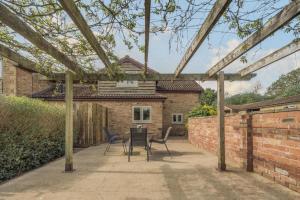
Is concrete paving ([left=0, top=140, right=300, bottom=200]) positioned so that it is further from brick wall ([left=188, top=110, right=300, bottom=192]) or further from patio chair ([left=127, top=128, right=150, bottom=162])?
patio chair ([left=127, top=128, right=150, bottom=162])

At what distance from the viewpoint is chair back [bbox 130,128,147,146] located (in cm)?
919

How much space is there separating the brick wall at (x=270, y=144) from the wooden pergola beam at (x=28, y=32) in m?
4.00

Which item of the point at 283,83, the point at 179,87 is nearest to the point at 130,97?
the point at 179,87

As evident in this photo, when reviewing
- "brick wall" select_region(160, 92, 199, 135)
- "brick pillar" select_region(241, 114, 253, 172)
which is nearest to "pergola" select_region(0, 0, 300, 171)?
"brick pillar" select_region(241, 114, 253, 172)

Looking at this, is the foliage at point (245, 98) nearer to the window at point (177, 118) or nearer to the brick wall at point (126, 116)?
the window at point (177, 118)

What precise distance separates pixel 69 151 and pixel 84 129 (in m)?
7.16

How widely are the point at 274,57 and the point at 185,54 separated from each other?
163 cm

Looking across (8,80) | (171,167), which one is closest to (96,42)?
(171,167)

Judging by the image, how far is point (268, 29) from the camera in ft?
12.4

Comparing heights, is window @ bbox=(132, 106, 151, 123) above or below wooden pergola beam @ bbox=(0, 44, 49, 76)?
below

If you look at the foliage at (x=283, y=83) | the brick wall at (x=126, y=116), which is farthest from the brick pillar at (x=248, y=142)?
the foliage at (x=283, y=83)

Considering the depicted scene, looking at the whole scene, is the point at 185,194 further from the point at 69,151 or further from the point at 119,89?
the point at 119,89

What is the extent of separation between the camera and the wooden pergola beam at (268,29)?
316 cm

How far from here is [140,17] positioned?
12.8ft
